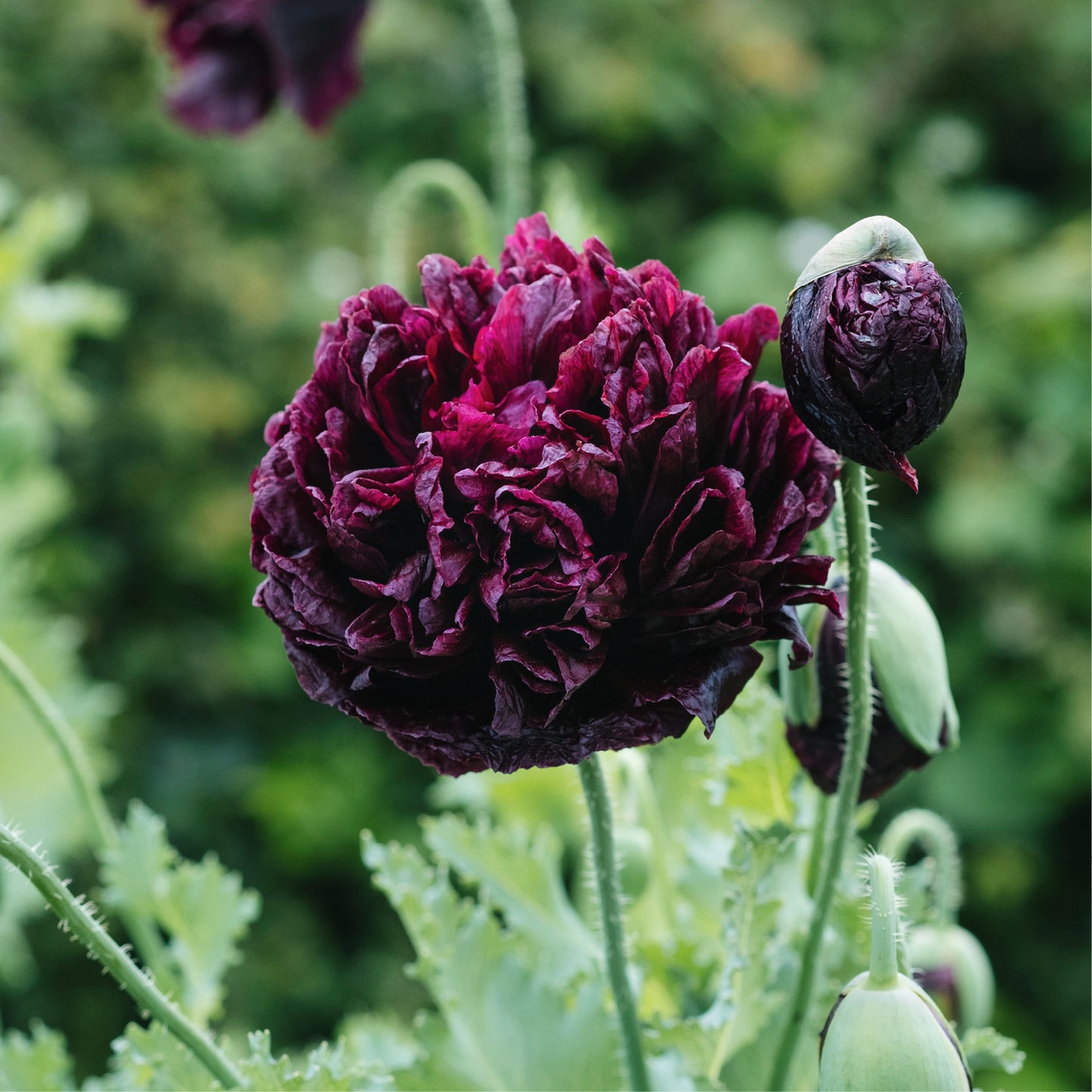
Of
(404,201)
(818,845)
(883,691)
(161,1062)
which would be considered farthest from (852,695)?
(404,201)

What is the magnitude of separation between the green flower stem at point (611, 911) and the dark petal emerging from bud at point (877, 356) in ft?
0.39

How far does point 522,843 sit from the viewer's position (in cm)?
59

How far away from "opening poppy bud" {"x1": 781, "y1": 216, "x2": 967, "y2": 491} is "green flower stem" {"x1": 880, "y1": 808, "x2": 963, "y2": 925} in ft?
0.85

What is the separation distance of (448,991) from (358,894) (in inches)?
60.0

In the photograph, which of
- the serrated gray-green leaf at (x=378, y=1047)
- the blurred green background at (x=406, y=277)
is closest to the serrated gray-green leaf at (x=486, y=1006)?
the serrated gray-green leaf at (x=378, y=1047)

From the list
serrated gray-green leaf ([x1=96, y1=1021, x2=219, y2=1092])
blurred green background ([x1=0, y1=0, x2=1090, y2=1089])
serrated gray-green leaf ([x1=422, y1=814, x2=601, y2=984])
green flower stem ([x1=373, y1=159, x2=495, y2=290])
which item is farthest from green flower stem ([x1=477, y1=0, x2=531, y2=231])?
blurred green background ([x1=0, y1=0, x2=1090, y2=1089])

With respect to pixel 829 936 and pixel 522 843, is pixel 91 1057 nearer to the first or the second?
pixel 522 843

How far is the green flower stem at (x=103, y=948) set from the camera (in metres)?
0.37

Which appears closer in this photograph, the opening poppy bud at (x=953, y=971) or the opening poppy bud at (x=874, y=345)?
the opening poppy bud at (x=874, y=345)

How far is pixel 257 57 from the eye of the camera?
833 millimetres

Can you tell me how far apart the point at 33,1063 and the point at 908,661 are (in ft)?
1.22

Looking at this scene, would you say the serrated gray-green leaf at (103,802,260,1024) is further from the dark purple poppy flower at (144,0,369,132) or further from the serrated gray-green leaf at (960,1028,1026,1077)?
the dark purple poppy flower at (144,0,369,132)

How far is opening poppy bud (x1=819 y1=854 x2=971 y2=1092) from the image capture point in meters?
0.35

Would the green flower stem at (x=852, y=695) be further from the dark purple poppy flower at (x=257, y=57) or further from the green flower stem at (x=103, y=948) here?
the dark purple poppy flower at (x=257, y=57)
